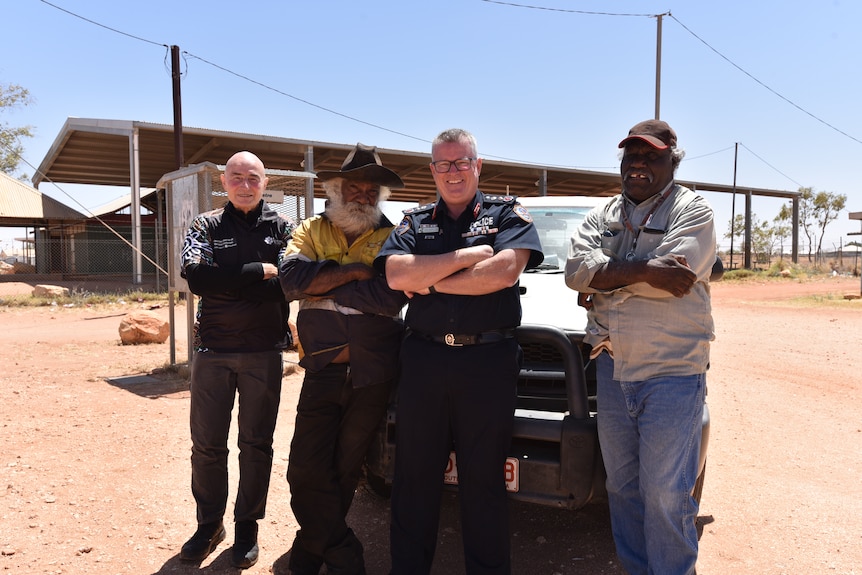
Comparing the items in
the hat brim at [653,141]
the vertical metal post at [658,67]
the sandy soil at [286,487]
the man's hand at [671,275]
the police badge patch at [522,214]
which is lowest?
the sandy soil at [286,487]

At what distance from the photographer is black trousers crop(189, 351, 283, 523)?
3443 millimetres

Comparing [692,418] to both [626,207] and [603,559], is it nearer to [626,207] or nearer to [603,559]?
[626,207]

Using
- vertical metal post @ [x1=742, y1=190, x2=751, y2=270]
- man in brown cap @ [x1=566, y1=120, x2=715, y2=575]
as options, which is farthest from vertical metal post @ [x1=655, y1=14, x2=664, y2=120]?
vertical metal post @ [x1=742, y1=190, x2=751, y2=270]

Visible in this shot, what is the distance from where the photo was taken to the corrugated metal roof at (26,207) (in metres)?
25.8

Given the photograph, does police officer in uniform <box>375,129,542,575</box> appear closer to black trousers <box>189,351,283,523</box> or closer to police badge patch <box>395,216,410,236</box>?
police badge patch <box>395,216,410,236</box>

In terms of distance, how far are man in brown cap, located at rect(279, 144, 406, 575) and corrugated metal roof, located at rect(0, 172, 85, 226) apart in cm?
2735

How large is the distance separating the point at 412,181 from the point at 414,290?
28.8m

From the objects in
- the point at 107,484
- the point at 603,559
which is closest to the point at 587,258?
the point at 603,559

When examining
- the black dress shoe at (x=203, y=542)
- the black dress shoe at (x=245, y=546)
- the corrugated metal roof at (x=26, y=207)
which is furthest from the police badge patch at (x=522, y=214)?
the corrugated metal roof at (x=26, y=207)

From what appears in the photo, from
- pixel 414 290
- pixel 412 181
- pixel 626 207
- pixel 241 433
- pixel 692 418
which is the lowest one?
pixel 241 433

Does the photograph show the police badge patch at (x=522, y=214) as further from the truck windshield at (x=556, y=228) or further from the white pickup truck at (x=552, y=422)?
the truck windshield at (x=556, y=228)

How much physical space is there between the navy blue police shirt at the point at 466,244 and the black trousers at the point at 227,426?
1.01 m

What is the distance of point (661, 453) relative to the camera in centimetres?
259

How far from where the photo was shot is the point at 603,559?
341 cm
